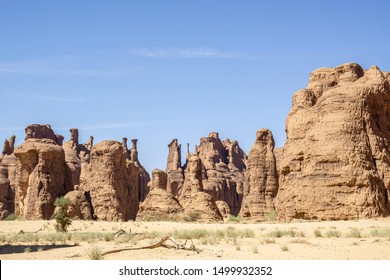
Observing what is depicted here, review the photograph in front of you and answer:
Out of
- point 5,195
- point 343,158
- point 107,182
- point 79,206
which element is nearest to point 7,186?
point 5,195

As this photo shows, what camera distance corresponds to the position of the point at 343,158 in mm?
33969

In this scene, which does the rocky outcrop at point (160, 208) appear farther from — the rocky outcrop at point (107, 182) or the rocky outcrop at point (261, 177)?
the rocky outcrop at point (261, 177)

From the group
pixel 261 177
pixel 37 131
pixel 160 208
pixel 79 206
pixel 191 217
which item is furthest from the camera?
pixel 37 131

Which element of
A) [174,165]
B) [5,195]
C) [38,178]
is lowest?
[5,195]

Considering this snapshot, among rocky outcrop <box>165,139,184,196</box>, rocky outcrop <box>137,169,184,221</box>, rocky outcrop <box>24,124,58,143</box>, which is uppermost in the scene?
rocky outcrop <box>24,124,58,143</box>

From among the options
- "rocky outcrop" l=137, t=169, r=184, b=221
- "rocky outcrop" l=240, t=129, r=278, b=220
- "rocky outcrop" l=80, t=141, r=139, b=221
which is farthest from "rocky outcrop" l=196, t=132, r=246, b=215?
"rocky outcrop" l=137, t=169, r=184, b=221

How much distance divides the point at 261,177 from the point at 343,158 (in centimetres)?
2915

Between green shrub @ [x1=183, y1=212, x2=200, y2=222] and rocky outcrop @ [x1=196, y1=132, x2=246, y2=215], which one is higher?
rocky outcrop @ [x1=196, y1=132, x2=246, y2=215]

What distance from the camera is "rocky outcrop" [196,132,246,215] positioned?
98.3 metres

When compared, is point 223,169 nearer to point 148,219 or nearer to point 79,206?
point 79,206

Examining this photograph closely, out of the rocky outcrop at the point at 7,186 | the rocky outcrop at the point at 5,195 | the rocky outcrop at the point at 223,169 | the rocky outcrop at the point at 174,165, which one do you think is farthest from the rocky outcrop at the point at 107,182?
the rocky outcrop at the point at 174,165

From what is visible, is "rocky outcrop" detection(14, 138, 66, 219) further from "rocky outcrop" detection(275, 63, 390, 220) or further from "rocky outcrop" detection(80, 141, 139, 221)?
"rocky outcrop" detection(275, 63, 390, 220)

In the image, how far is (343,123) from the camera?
34.8m

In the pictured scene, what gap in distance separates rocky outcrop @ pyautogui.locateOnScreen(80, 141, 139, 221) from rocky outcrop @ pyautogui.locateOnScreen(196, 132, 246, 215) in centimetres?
4301
